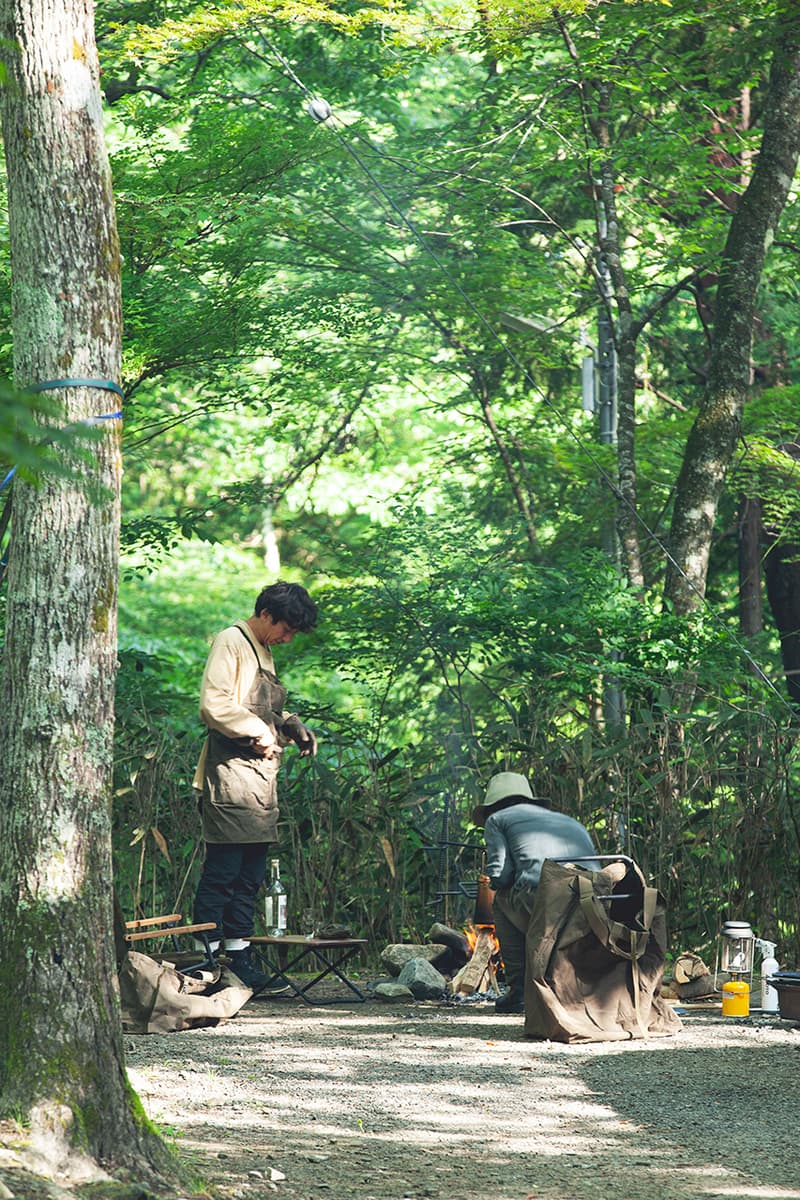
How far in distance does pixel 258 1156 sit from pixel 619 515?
8256 mm

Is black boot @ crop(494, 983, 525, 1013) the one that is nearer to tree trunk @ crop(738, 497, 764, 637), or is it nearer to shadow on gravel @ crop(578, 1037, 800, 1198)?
shadow on gravel @ crop(578, 1037, 800, 1198)

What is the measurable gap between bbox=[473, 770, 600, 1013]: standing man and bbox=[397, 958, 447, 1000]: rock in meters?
0.49

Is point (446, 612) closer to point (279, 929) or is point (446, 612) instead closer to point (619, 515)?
point (619, 515)

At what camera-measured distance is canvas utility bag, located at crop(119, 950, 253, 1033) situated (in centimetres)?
652

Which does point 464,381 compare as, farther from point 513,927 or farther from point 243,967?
point 243,967

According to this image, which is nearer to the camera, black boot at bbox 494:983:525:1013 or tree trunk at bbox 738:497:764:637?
black boot at bbox 494:983:525:1013

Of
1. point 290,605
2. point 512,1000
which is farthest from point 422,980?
point 290,605

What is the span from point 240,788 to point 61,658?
10.9 feet

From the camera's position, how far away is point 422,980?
7965 mm

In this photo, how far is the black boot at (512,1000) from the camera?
7.54m

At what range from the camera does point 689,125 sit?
11734 mm

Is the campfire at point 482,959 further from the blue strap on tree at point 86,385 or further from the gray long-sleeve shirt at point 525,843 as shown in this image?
the blue strap on tree at point 86,385

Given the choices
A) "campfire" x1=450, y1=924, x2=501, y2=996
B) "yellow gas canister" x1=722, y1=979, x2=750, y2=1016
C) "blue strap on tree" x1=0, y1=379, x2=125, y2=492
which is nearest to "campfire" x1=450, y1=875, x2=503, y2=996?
"campfire" x1=450, y1=924, x2=501, y2=996

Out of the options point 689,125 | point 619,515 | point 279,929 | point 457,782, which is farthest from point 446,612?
point 689,125
